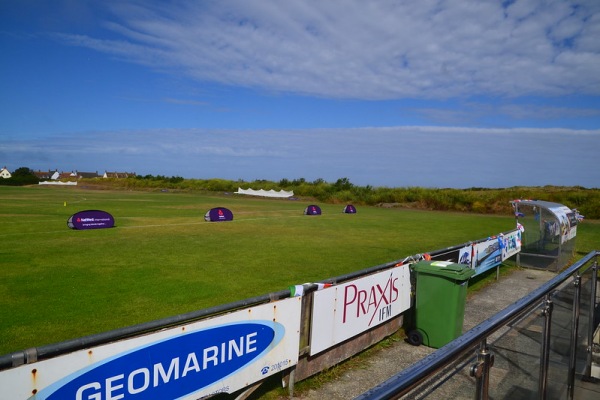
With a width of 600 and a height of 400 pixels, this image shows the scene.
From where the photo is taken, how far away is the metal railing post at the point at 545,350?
3.33m

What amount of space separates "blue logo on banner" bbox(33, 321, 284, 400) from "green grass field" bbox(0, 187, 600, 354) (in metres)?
3.64

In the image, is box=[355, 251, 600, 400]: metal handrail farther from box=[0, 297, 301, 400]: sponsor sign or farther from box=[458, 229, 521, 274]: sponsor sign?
box=[458, 229, 521, 274]: sponsor sign

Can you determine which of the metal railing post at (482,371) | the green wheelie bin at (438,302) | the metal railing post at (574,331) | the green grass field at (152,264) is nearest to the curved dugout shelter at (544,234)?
the green grass field at (152,264)

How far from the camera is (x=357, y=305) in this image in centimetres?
617

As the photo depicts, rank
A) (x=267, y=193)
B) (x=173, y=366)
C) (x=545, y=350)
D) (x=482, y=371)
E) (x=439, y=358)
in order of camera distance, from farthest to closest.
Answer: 1. (x=267, y=193)
2. (x=173, y=366)
3. (x=545, y=350)
4. (x=482, y=371)
5. (x=439, y=358)

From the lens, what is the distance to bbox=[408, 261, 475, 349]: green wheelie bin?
6.87m

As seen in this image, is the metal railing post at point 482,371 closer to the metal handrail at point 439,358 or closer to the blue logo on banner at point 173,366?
the metal handrail at point 439,358

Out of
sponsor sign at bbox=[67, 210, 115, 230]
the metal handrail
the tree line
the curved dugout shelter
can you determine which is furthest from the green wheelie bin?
the tree line

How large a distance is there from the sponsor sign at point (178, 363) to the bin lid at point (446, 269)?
2911 millimetres

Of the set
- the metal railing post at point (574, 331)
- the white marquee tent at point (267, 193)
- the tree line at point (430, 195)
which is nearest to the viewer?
the metal railing post at point (574, 331)

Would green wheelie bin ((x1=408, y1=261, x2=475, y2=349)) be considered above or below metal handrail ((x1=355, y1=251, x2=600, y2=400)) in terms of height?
below

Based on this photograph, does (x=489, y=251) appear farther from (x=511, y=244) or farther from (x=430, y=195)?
(x=430, y=195)

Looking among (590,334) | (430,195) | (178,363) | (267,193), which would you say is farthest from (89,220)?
(267,193)

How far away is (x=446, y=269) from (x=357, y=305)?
1815mm
